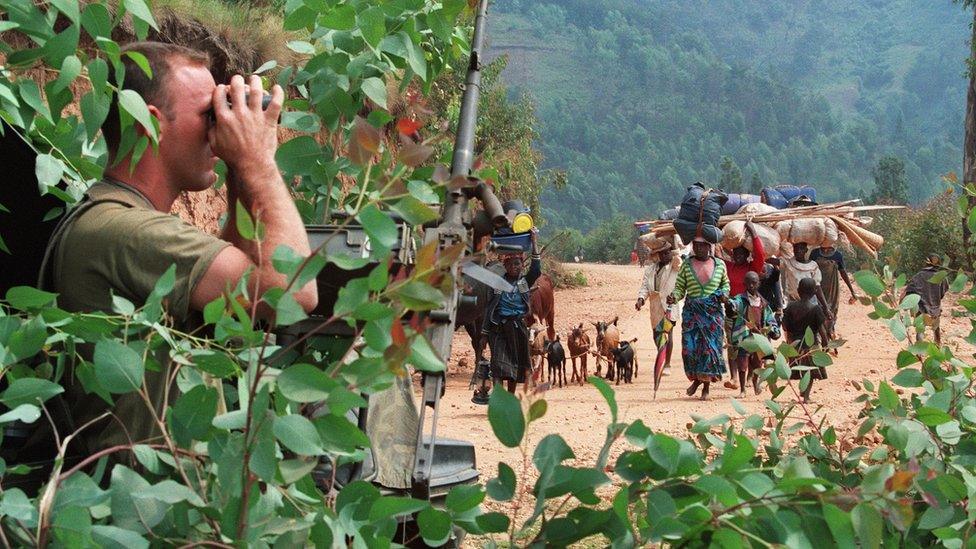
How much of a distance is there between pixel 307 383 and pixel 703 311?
36.8ft

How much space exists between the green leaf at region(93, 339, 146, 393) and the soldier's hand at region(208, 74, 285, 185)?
61 centimetres

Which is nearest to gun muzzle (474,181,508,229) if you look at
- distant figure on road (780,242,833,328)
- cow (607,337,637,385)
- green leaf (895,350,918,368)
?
green leaf (895,350,918,368)

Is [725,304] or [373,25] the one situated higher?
[373,25]

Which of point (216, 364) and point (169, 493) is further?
point (216, 364)

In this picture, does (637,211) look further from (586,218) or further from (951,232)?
(951,232)

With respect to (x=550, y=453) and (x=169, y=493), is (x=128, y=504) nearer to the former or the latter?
(x=169, y=493)

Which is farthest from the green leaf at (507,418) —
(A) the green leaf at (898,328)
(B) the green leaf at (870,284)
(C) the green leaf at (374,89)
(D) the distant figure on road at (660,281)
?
(D) the distant figure on road at (660,281)

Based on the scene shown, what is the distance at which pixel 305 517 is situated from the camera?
1.72 metres

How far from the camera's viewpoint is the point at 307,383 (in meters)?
1.54

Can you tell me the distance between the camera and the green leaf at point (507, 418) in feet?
5.30

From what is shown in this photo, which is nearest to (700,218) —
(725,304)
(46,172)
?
(725,304)

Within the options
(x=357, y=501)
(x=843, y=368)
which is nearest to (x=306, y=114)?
(x=357, y=501)

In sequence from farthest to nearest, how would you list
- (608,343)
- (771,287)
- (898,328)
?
1. (608,343)
2. (771,287)
3. (898,328)

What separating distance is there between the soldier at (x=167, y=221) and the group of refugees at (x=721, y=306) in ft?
A: 30.8
